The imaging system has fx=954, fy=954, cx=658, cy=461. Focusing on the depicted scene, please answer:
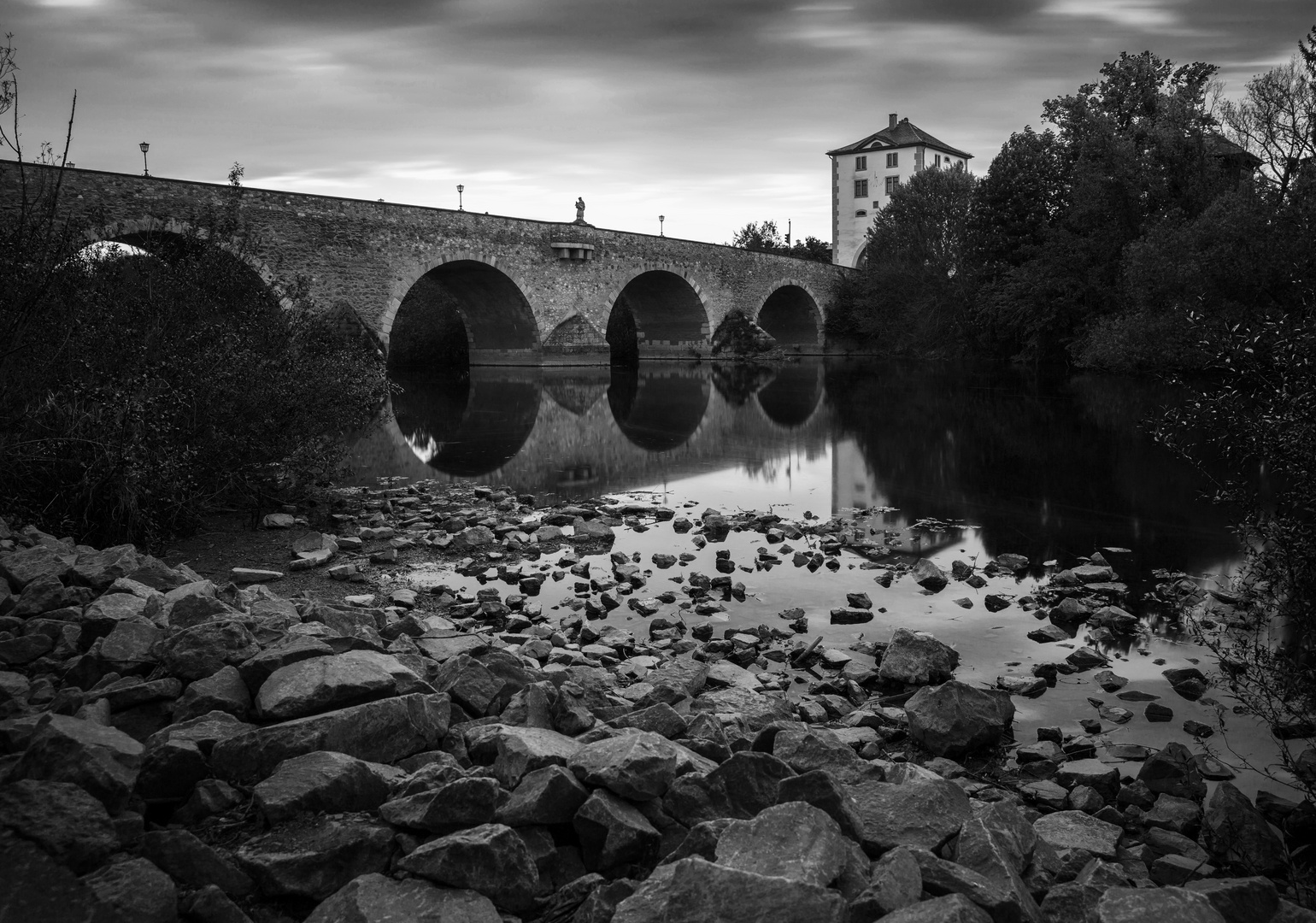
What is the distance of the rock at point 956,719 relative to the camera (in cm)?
361

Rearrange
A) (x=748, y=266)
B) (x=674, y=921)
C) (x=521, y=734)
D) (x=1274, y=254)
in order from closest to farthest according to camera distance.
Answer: (x=674, y=921), (x=521, y=734), (x=1274, y=254), (x=748, y=266)

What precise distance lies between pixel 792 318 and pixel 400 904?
49.0 m

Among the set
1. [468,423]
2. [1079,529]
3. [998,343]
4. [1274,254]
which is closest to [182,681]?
[1079,529]

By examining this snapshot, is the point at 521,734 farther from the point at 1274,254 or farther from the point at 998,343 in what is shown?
the point at 998,343

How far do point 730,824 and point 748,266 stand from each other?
1649 inches

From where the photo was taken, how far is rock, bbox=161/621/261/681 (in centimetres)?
322

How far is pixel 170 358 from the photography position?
277 inches

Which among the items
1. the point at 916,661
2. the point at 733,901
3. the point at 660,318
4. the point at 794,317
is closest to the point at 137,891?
the point at 733,901

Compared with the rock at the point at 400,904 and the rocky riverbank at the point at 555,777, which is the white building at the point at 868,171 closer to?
the rocky riverbank at the point at 555,777

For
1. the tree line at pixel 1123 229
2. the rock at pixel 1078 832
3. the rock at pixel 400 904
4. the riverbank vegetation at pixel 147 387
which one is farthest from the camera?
the tree line at pixel 1123 229

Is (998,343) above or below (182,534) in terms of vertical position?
above

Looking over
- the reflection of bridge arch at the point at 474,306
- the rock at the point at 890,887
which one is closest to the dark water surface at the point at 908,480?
the rock at the point at 890,887

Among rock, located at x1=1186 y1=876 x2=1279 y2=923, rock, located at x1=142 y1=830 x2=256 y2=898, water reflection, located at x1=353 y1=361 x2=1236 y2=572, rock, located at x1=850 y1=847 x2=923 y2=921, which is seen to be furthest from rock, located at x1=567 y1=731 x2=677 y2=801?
water reflection, located at x1=353 y1=361 x2=1236 y2=572

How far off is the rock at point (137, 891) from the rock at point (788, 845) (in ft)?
4.01
